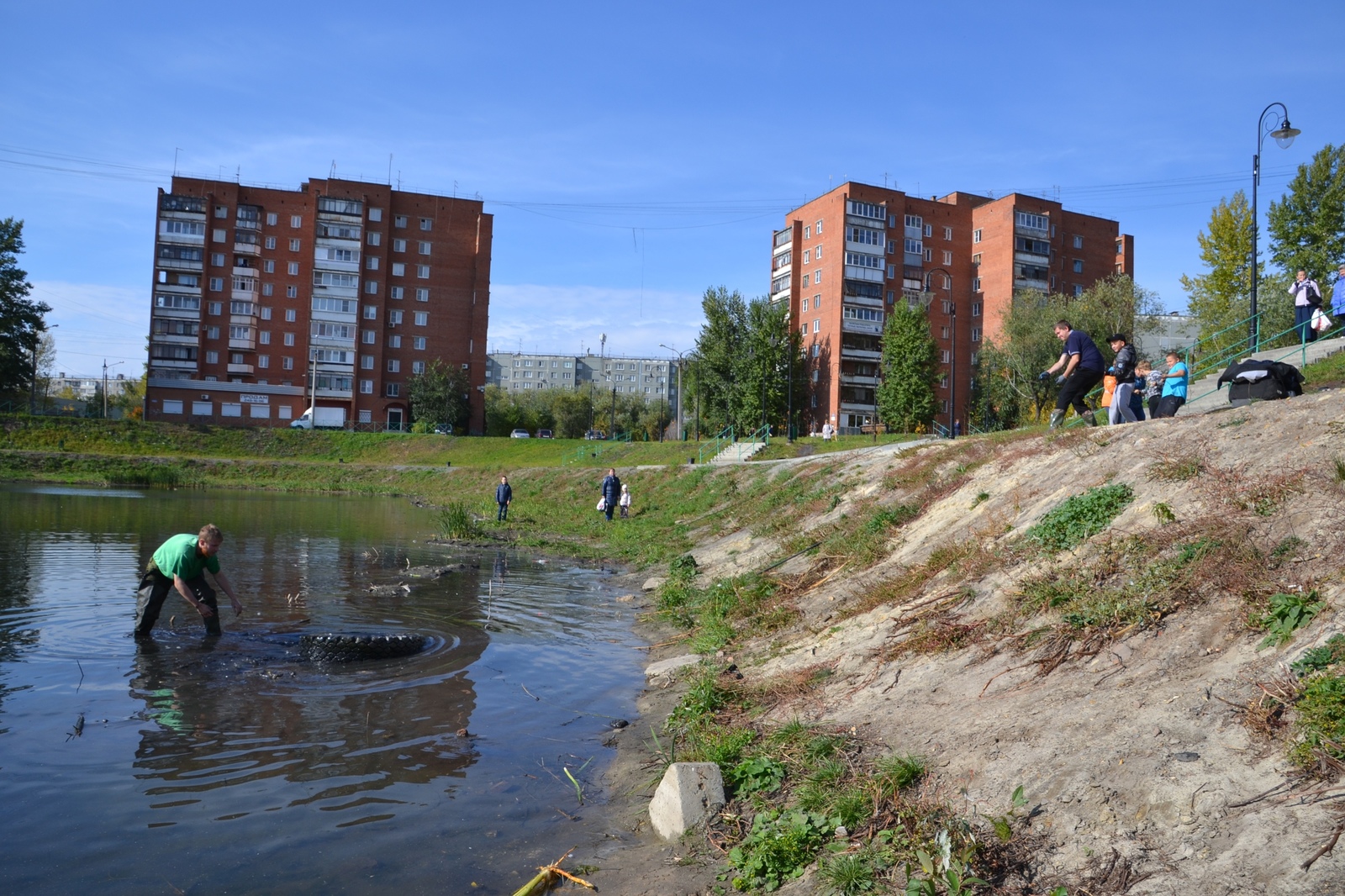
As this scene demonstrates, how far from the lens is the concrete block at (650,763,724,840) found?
5770 millimetres

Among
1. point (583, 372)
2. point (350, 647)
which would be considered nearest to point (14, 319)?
point (350, 647)

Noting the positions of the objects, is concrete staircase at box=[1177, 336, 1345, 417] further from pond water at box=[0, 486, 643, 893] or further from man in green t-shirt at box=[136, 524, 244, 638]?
man in green t-shirt at box=[136, 524, 244, 638]

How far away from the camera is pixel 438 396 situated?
78312 millimetres

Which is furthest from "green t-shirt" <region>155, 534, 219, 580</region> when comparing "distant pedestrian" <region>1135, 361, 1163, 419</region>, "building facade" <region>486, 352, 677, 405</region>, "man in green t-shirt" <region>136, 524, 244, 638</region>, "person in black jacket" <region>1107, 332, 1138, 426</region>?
"building facade" <region>486, 352, 677, 405</region>

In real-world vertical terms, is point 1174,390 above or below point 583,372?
below

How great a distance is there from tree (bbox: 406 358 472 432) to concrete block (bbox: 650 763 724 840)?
246 ft

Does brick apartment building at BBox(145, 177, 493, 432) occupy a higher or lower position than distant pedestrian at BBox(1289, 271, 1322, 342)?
higher

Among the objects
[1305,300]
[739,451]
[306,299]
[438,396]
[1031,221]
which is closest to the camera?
[1305,300]

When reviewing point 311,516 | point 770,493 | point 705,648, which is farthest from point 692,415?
point 705,648

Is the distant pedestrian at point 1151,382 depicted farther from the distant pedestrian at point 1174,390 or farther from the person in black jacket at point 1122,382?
the person in black jacket at point 1122,382

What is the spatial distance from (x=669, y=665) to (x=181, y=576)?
661 cm

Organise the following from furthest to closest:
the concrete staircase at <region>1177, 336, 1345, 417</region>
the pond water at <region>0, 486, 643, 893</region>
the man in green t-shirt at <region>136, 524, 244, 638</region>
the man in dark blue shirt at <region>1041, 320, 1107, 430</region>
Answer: the concrete staircase at <region>1177, 336, 1345, 417</region>
the man in dark blue shirt at <region>1041, 320, 1107, 430</region>
the man in green t-shirt at <region>136, 524, 244, 638</region>
the pond water at <region>0, 486, 643, 893</region>

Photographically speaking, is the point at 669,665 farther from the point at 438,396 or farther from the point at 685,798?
the point at 438,396

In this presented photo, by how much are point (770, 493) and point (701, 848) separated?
19102mm
